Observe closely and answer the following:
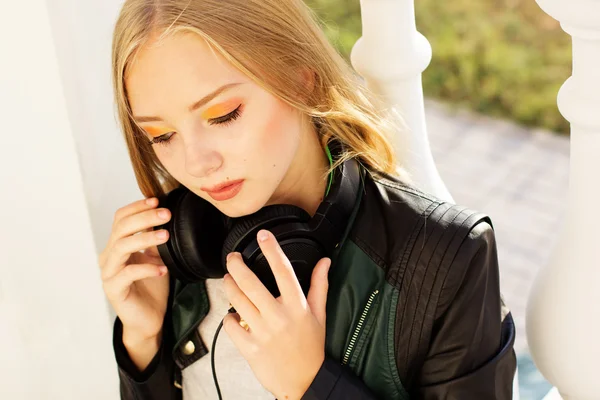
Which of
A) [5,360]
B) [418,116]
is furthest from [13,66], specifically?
[418,116]

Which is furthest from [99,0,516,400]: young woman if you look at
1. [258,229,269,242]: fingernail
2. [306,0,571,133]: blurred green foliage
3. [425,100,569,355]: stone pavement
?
[306,0,571,133]: blurred green foliage

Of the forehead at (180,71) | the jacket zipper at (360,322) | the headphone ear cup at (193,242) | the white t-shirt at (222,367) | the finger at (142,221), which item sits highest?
the forehead at (180,71)

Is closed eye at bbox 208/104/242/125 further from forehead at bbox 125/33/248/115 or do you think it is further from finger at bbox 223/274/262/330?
finger at bbox 223/274/262/330

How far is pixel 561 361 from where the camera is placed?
1.25 metres

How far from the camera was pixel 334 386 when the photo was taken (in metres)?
1.25

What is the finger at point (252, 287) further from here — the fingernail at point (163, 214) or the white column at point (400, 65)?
the white column at point (400, 65)

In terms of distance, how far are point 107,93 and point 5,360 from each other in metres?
0.52

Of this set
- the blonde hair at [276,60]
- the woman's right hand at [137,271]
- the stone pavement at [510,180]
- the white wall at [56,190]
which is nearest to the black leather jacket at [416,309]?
the blonde hair at [276,60]

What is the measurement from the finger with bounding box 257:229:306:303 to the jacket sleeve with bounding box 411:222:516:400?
0.75ft

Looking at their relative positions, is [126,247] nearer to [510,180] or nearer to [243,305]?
[243,305]

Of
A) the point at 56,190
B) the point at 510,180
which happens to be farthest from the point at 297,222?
the point at 510,180

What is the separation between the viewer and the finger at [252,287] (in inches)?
48.5

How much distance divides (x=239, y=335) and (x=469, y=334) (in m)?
0.35

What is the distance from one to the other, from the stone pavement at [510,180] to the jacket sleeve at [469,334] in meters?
2.08
